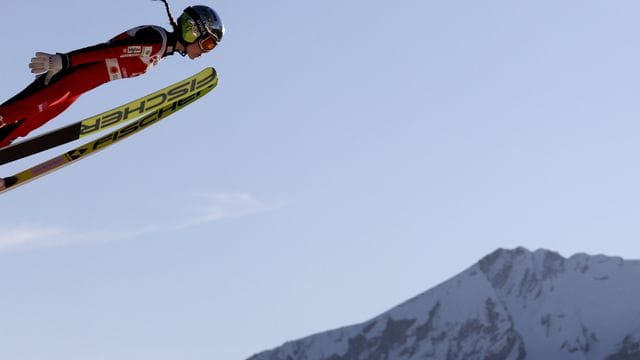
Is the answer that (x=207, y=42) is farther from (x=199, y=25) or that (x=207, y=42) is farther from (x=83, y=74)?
(x=83, y=74)

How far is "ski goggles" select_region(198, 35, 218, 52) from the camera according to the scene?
1356cm

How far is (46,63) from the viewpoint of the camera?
1260 cm

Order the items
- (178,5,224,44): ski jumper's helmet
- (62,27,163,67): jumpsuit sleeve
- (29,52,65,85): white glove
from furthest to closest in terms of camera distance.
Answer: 1. (178,5,224,44): ski jumper's helmet
2. (62,27,163,67): jumpsuit sleeve
3. (29,52,65,85): white glove

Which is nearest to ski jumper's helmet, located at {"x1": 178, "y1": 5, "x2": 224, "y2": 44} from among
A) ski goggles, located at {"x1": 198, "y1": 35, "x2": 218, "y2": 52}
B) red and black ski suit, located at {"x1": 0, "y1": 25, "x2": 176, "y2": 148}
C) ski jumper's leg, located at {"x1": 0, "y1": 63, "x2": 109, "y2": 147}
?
ski goggles, located at {"x1": 198, "y1": 35, "x2": 218, "y2": 52}

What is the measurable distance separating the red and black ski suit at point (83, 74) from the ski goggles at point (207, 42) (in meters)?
0.31

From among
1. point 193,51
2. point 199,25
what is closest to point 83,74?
point 193,51

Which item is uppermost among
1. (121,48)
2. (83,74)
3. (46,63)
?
(121,48)

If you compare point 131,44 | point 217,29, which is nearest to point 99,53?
point 131,44

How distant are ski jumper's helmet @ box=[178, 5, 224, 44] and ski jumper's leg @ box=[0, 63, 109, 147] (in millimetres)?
965

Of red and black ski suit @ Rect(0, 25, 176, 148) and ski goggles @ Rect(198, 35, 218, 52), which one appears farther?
ski goggles @ Rect(198, 35, 218, 52)

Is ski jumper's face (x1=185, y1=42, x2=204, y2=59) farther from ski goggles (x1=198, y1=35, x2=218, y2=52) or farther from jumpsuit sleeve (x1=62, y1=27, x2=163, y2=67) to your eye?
jumpsuit sleeve (x1=62, y1=27, x2=163, y2=67)

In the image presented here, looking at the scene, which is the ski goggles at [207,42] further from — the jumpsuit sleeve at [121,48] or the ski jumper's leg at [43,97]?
the ski jumper's leg at [43,97]

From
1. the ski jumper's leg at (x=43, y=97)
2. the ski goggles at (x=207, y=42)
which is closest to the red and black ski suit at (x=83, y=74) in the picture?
the ski jumper's leg at (x=43, y=97)

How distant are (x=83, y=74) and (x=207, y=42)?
138 centimetres
